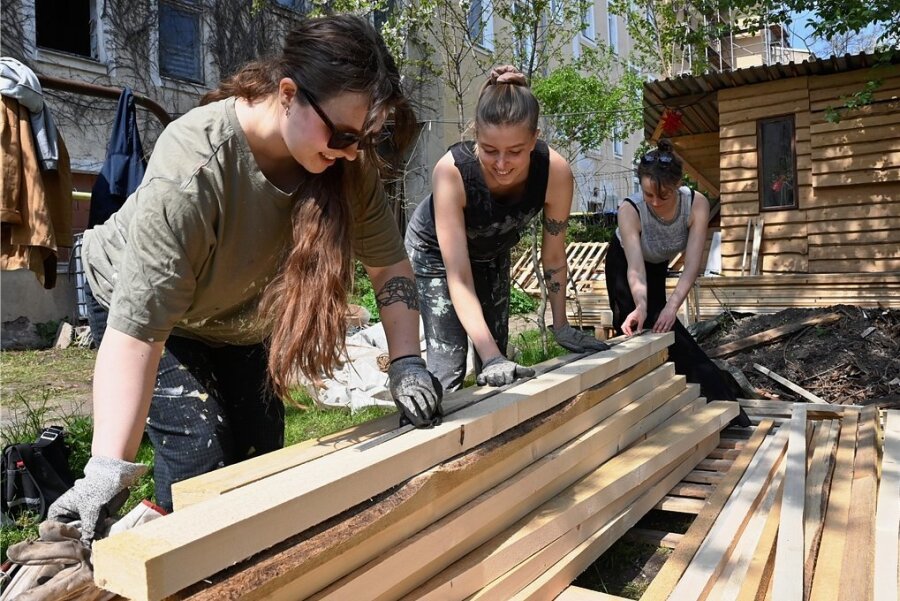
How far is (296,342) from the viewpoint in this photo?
177 cm

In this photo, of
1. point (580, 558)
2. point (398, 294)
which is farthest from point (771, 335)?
point (398, 294)

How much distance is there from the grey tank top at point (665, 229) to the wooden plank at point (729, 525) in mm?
1382

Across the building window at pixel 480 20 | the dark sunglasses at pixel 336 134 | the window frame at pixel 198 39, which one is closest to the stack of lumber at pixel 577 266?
the building window at pixel 480 20

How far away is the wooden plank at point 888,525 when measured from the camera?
1.96 m

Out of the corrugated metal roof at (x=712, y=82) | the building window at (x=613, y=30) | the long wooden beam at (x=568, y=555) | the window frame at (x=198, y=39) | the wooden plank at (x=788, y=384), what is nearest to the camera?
the long wooden beam at (x=568, y=555)

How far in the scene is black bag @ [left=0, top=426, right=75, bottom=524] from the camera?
10.4 feet

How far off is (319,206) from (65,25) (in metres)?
10.4

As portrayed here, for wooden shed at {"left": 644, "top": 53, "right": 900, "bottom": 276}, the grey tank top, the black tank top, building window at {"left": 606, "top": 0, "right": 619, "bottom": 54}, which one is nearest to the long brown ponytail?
the black tank top

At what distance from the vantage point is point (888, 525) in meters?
2.30

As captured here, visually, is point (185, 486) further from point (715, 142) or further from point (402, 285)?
point (715, 142)

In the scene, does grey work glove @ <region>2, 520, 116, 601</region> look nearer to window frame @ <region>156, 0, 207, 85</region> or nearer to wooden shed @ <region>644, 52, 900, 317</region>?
wooden shed @ <region>644, 52, 900, 317</region>

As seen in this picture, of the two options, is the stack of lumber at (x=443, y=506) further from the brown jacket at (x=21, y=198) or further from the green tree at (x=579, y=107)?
the green tree at (x=579, y=107)

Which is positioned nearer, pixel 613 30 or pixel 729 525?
pixel 729 525

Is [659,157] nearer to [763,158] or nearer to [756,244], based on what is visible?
[756,244]
